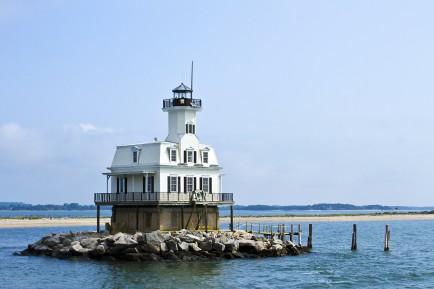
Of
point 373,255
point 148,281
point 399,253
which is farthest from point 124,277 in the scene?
point 399,253

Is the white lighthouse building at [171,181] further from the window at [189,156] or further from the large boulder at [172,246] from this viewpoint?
the large boulder at [172,246]

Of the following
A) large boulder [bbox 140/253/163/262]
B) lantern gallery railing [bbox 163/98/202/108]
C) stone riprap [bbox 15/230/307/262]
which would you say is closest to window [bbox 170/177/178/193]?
stone riprap [bbox 15/230/307/262]

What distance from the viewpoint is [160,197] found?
54.6 metres

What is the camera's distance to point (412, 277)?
46969mm

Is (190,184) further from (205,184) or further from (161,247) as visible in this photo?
(161,247)

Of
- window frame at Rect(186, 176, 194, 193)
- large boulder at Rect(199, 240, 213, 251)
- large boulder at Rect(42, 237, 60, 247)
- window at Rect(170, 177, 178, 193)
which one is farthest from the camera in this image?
window frame at Rect(186, 176, 194, 193)

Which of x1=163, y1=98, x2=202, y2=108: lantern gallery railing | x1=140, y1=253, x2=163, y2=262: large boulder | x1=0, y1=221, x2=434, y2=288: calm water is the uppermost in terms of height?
x1=163, y1=98, x2=202, y2=108: lantern gallery railing

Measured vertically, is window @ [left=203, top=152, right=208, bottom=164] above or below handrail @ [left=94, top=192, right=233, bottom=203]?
above

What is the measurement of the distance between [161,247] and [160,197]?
222 inches

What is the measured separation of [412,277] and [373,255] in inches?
516

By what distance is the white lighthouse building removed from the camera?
5547cm

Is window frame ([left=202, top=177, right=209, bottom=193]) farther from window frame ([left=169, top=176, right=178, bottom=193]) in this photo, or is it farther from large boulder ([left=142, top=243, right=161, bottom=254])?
large boulder ([left=142, top=243, right=161, bottom=254])

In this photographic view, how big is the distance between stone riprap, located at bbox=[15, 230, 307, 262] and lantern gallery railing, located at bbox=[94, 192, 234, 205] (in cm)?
283

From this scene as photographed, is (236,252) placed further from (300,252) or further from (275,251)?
(300,252)
